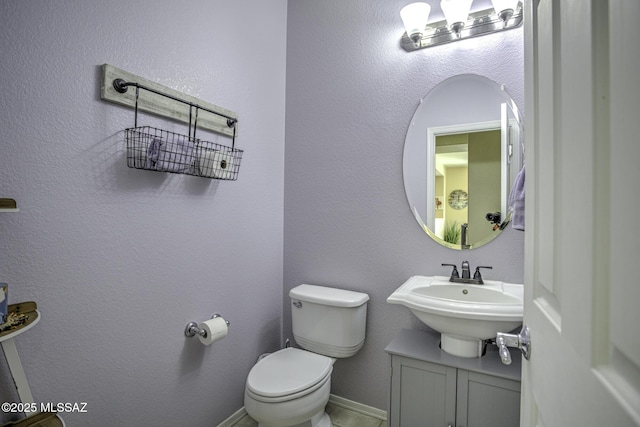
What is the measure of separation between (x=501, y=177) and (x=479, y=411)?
1101mm

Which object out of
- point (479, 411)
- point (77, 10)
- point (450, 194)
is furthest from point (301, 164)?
point (479, 411)

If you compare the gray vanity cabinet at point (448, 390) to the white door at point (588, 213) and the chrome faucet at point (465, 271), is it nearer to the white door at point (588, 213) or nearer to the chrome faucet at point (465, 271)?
the chrome faucet at point (465, 271)

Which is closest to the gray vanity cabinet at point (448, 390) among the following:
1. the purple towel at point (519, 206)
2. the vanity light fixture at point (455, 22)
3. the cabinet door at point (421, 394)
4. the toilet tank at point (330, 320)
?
the cabinet door at point (421, 394)

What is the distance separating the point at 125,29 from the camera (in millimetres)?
1377

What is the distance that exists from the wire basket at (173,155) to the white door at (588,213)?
1330 mm

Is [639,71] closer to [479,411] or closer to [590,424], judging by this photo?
[590,424]

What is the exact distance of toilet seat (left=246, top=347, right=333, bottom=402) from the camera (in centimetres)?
150

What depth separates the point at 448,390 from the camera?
143 centimetres

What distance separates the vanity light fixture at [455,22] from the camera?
1617 mm

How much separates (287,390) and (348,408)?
2.52 ft

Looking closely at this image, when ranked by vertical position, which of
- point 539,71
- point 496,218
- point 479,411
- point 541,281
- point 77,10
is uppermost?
point 77,10

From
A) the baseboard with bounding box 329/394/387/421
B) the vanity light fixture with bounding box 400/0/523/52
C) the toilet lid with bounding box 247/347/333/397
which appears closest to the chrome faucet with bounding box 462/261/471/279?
the toilet lid with bounding box 247/347/333/397

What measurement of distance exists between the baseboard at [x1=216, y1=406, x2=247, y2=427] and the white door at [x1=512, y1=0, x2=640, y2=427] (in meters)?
1.72

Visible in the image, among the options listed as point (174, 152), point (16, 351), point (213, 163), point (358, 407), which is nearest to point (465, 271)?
point (358, 407)
